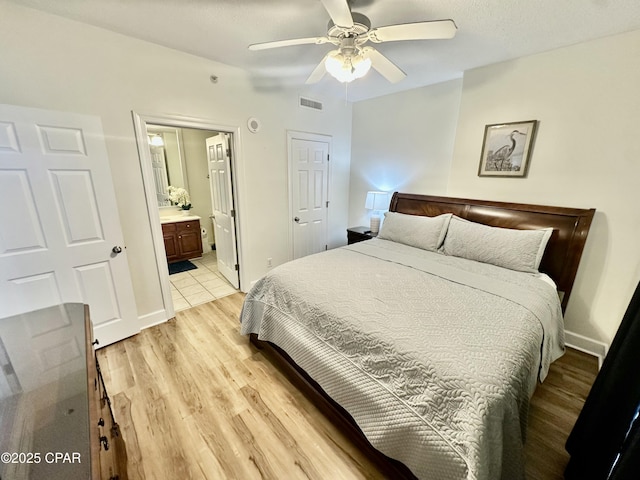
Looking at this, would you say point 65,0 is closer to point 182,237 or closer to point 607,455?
point 182,237

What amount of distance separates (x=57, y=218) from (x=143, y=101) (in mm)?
1159

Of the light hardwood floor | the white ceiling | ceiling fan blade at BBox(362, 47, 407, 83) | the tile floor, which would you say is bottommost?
the light hardwood floor

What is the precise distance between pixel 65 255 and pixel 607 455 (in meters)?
3.32

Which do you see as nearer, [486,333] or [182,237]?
[486,333]

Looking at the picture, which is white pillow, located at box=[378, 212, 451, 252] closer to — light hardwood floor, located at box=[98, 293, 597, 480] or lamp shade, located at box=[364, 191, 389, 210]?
lamp shade, located at box=[364, 191, 389, 210]

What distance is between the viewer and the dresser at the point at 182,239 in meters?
4.10

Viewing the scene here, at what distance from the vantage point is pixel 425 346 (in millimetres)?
1229

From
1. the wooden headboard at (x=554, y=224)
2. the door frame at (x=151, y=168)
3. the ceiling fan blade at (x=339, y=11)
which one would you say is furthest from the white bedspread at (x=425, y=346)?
the ceiling fan blade at (x=339, y=11)

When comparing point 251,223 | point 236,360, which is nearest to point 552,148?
point 251,223

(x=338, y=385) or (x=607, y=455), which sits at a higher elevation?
(x=607, y=455)

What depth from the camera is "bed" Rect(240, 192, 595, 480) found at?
42.0 inches

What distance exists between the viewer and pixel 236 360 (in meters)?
2.14

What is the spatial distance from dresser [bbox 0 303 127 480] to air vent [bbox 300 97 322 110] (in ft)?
10.1

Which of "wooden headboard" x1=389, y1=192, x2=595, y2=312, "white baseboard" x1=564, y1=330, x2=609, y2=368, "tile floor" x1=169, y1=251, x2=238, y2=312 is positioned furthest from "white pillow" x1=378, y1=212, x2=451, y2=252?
"tile floor" x1=169, y1=251, x2=238, y2=312
